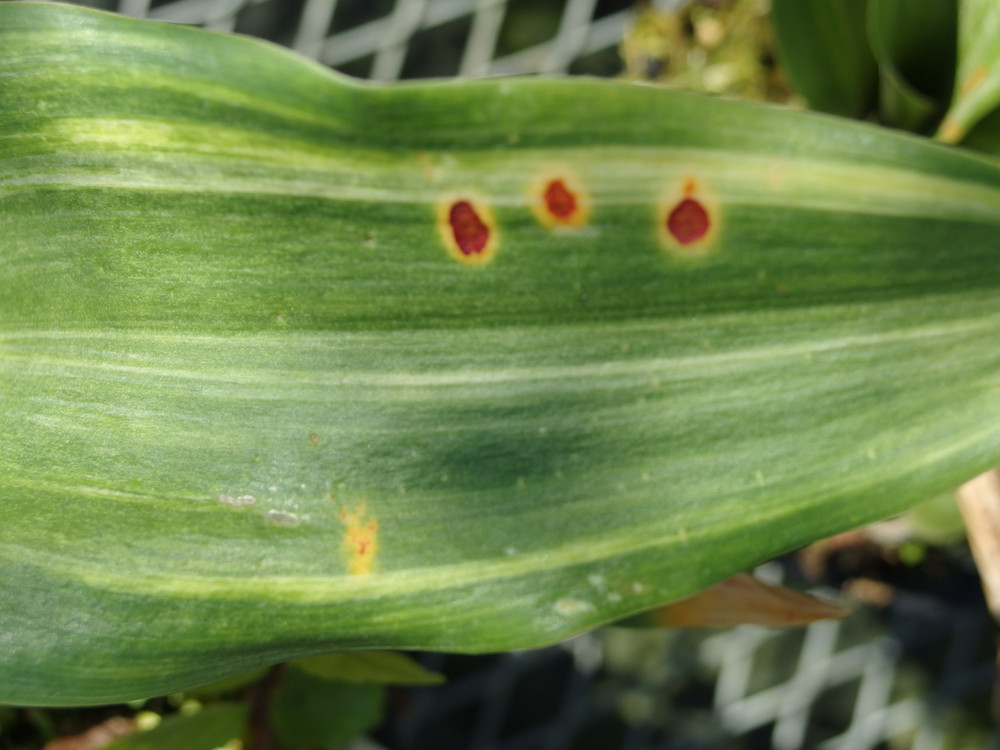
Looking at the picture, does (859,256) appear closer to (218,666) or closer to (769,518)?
(769,518)

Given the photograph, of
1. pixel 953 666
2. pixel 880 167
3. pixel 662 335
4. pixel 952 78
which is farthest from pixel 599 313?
pixel 953 666

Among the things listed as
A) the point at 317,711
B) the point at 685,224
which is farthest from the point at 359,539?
the point at 317,711

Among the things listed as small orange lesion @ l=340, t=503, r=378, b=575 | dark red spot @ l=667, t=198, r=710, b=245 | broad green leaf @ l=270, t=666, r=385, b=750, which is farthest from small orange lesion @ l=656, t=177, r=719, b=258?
broad green leaf @ l=270, t=666, r=385, b=750

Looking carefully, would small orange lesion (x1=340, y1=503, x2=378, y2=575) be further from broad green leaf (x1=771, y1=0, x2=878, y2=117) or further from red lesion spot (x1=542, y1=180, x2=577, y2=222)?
broad green leaf (x1=771, y1=0, x2=878, y2=117)

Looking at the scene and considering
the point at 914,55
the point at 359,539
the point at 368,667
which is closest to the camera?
the point at 359,539

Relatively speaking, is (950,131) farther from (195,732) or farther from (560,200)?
(195,732)

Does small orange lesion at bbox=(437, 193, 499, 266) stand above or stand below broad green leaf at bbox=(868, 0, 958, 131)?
below
